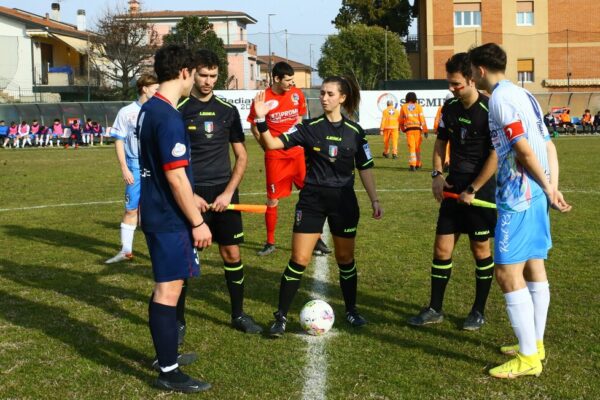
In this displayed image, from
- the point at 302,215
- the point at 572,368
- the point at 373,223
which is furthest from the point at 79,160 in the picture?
the point at 572,368

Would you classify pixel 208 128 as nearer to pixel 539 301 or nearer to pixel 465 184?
pixel 465 184

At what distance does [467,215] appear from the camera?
5.74 m

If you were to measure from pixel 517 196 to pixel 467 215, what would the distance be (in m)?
1.24

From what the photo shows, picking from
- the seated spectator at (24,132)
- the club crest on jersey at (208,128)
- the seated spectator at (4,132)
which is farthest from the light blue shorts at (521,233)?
the seated spectator at (4,132)

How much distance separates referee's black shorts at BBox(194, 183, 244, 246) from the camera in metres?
5.75

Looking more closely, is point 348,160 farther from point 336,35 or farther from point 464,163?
point 336,35

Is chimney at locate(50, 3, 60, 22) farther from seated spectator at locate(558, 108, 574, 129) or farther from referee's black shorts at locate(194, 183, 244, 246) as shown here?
referee's black shorts at locate(194, 183, 244, 246)

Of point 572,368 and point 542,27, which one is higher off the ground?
point 542,27

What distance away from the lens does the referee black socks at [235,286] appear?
5.87 metres

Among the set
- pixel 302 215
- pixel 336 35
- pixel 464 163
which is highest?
pixel 336 35

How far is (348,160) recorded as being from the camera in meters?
5.70

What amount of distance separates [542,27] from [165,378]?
57110 mm

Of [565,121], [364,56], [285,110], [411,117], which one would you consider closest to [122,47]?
[364,56]

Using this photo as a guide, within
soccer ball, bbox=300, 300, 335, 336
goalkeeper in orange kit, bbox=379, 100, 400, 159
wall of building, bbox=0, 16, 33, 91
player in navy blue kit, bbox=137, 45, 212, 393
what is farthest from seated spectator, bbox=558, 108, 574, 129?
player in navy blue kit, bbox=137, 45, 212, 393
